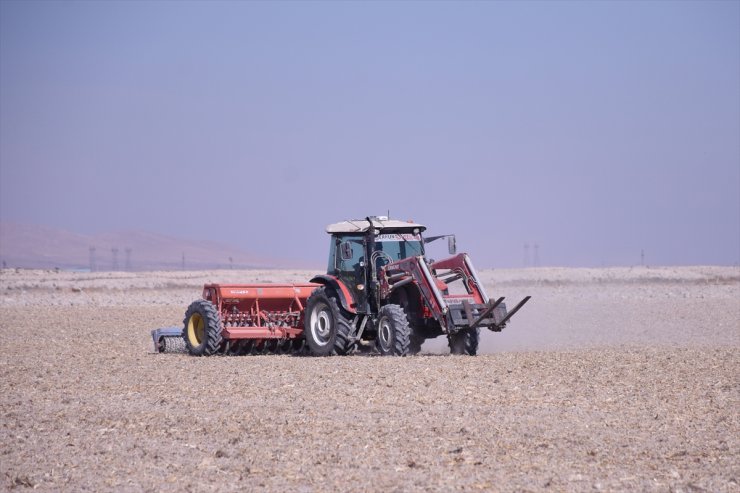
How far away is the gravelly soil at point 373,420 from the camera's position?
962 cm

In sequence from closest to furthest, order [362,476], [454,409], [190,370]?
1. [362,476]
2. [454,409]
3. [190,370]

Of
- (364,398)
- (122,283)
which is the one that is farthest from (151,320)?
(122,283)

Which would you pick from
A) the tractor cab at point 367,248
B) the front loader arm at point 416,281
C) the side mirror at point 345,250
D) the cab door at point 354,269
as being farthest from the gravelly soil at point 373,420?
the side mirror at point 345,250

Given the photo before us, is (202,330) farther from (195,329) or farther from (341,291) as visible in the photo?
(341,291)

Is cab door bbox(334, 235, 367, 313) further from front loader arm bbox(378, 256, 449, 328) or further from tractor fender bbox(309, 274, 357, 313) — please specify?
front loader arm bbox(378, 256, 449, 328)

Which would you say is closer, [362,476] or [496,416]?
[362,476]

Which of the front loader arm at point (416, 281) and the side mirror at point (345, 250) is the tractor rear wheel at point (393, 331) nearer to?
the front loader arm at point (416, 281)

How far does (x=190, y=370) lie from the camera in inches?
691

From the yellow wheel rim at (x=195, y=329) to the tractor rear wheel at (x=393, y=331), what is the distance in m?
3.76

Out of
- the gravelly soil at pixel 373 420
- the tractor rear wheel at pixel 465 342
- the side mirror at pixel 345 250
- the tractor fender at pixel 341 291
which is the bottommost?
the gravelly soil at pixel 373 420

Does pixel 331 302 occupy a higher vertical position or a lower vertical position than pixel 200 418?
higher

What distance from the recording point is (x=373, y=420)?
479 inches

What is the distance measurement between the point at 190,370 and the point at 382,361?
2937 millimetres

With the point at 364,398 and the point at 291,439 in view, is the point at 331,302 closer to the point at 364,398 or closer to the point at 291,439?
the point at 364,398
